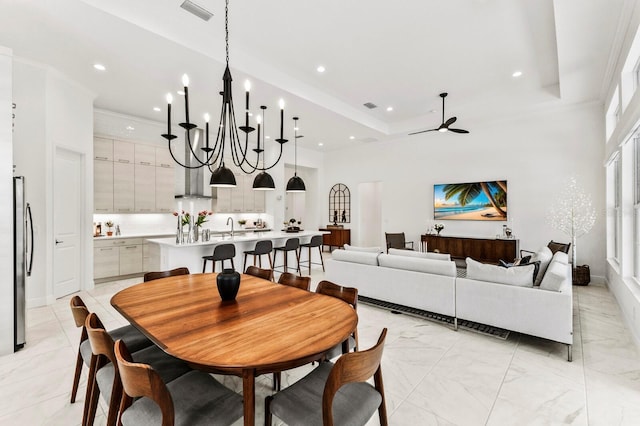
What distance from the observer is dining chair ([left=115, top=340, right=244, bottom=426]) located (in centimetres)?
122

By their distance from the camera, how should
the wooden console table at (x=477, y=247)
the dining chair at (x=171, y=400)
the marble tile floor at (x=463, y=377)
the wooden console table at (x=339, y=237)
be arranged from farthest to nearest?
the wooden console table at (x=339, y=237)
the wooden console table at (x=477, y=247)
the marble tile floor at (x=463, y=377)
the dining chair at (x=171, y=400)

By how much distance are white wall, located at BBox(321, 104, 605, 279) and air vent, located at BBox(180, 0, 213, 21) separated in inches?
229

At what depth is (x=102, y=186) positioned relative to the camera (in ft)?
18.7

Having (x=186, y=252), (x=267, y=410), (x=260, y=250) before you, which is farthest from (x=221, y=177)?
(x=267, y=410)

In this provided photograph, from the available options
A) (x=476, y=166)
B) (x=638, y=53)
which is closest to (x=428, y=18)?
(x=638, y=53)

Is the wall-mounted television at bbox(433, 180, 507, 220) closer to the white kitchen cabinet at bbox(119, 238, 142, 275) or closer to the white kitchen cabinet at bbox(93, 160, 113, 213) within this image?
the white kitchen cabinet at bbox(119, 238, 142, 275)

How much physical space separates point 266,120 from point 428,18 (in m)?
4.03

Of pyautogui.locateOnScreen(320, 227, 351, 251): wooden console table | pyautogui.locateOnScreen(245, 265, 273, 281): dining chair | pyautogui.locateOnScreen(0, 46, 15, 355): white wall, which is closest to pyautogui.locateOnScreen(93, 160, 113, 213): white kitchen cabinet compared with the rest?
pyautogui.locateOnScreen(0, 46, 15, 355): white wall

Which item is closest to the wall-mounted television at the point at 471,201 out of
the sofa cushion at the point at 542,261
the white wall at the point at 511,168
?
the white wall at the point at 511,168

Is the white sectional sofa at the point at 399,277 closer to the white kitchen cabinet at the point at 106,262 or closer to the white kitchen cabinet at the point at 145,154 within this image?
the white kitchen cabinet at the point at 106,262

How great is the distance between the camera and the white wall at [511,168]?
558 centimetres

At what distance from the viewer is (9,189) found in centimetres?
288

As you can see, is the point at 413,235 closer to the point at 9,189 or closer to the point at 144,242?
the point at 144,242

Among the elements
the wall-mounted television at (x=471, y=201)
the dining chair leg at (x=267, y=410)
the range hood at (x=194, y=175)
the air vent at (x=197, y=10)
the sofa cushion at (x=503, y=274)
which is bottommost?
the dining chair leg at (x=267, y=410)
